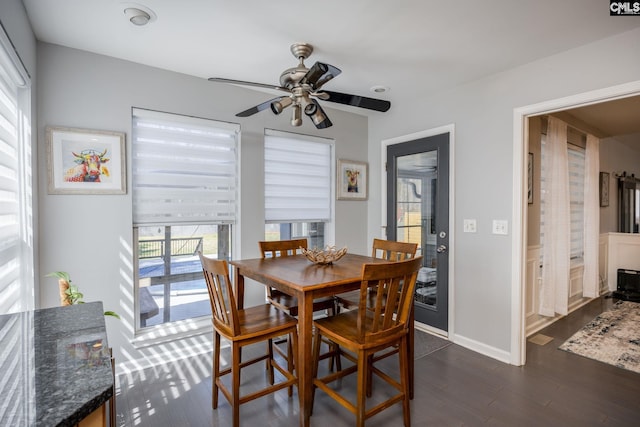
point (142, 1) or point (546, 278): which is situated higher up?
point (142, 1)

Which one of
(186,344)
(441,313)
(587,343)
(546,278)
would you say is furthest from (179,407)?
(546,278)

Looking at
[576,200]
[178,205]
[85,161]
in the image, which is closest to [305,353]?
[178,205]

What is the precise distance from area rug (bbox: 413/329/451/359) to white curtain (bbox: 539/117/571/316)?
1600mm

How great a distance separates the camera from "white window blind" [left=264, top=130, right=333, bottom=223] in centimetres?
350

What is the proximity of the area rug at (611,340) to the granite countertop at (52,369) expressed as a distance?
3755 mm

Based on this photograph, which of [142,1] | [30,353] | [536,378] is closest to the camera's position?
[30,353]

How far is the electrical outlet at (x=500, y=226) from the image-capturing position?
2873 millimetres

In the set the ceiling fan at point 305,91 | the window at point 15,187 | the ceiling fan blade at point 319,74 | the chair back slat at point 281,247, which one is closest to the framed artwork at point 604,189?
the ceiling fan at point 305,91

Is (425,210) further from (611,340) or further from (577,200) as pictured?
(577,200)

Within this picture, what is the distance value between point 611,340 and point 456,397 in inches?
86.3

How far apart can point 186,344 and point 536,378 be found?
9.71 ft

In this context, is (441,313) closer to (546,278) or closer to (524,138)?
(546,278)

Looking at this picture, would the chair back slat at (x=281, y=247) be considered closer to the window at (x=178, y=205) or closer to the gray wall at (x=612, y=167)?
the window at (x=178, y=205)

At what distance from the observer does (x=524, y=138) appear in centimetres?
278
